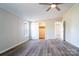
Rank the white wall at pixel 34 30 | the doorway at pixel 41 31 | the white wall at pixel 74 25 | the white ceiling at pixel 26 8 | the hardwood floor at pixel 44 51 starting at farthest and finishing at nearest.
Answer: the doorway at pixel 41 31 → the white wall at pixel 34 30 → the white wall at pixel 74 25 → the hardwood floor at pixel 44 51 → the white ceiling at pixel 26 8

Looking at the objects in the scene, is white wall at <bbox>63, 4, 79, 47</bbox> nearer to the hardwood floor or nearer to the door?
the hardwood floor

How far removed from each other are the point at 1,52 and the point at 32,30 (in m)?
6.18

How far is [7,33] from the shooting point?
490 cm

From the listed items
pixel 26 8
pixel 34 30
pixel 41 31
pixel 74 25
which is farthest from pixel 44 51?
pixel 41 31

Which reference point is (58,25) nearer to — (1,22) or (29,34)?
(29,34)

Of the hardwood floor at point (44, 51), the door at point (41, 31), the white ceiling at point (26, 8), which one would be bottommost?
the hardwood floor at point (44, 51)

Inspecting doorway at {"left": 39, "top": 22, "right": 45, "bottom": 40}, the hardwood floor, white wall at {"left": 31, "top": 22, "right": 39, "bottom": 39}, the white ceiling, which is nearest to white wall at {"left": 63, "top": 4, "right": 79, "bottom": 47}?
the white ceiling

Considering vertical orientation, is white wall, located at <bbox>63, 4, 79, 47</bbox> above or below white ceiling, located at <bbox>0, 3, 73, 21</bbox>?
below

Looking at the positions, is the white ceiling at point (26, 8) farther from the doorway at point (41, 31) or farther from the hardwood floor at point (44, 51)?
the doorway at point (41, 31)

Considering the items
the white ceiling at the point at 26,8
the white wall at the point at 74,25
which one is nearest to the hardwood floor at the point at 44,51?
the white wall at the point at 74,25

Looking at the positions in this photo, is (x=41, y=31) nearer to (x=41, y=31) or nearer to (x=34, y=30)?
(x=41, y=31)

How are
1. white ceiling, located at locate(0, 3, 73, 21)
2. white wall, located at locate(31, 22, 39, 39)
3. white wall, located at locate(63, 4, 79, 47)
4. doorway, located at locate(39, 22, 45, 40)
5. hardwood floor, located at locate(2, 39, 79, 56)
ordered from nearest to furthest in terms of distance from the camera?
white ceiling, located at locate(0, 3, 73, 21), hardwood floor, located at locate(2, 39, 79, 56), white wall, located at locate(63, 4, 79, 47), white wall, located at locate(31, 22, 39, 39), doorway, located at locate(39, 22, 45, 40)

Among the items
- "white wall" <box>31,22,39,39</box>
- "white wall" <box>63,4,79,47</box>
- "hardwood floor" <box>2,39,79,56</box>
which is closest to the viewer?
"hardwood floor" <box>2,39,79,56</box>

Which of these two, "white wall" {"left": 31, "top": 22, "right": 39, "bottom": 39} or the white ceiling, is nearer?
the white ceiling
